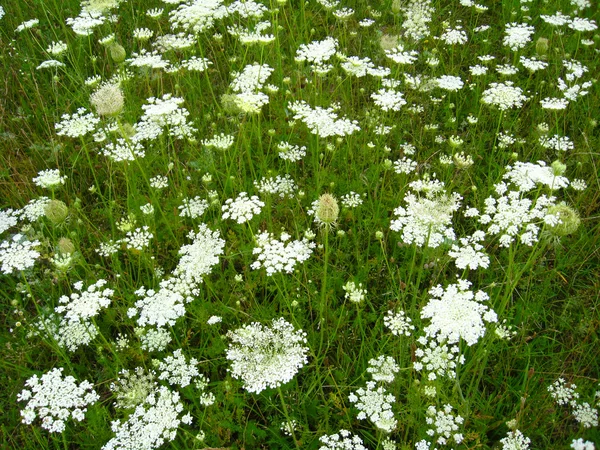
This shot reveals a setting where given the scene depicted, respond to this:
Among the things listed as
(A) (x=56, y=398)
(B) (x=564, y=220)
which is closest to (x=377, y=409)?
(B) (x=564, y=220)

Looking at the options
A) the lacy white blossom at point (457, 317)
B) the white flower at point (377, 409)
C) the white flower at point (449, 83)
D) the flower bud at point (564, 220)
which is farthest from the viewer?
the white flower at point (449, 83)

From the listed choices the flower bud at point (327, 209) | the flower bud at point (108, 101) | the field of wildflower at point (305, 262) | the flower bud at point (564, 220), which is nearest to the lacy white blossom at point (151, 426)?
the field of wildflower at point (305, 262)

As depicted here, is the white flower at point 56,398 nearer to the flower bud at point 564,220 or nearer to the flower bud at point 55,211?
the flower bud at point 55,211

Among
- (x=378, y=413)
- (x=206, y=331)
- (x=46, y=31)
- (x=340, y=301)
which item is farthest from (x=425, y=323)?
(x=46, y=31)

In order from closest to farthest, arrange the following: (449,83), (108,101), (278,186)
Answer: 1. (108,101)
2. (278,186)
3. (449,83)

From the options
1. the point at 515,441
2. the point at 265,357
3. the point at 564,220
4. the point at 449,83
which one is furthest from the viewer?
the point at 449,83

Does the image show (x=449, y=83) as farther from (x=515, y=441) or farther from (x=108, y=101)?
(x=515, y=441)
